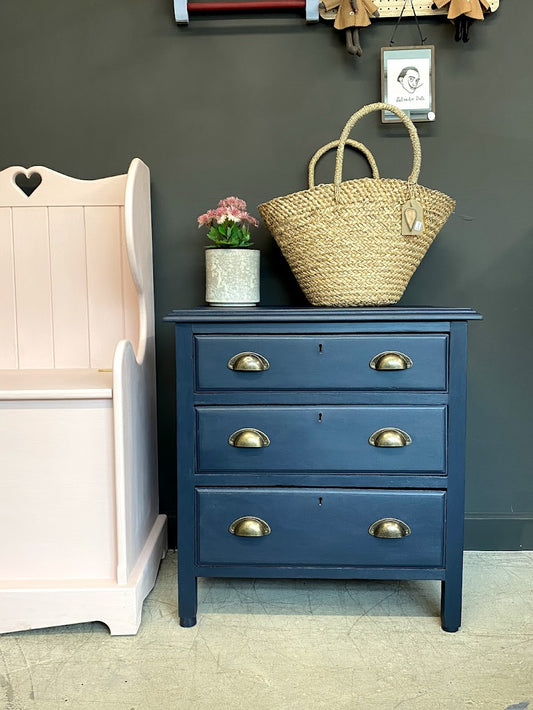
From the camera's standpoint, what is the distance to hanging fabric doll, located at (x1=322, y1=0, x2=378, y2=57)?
1.90 metres

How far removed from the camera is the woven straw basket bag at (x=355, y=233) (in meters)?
1.62

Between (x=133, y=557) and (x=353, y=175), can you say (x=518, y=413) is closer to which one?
(x=353, y=175)

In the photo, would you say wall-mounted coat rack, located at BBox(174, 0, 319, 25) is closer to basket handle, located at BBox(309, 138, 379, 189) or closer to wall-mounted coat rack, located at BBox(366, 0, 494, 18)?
wall-mounted coat rack, located at BBox(366, 0, 494, 18)

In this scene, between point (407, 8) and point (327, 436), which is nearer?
point (327, 436)

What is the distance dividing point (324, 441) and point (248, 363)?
279 millimetres

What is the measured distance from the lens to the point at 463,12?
1865 mm

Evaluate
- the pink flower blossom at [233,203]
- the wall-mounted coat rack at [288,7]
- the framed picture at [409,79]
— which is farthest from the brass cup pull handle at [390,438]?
the wall-mounted coat rack at [288,7]

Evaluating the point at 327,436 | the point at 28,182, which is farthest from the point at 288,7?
the point at 327,436

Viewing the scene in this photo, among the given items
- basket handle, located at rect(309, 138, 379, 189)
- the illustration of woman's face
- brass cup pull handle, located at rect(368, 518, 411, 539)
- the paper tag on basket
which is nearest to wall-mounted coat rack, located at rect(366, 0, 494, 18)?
the illustration of woman's face

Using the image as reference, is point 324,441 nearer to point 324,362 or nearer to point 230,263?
point 324,362

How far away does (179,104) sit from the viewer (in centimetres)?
202

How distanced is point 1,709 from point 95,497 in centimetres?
50

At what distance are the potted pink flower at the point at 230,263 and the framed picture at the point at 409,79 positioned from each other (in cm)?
64

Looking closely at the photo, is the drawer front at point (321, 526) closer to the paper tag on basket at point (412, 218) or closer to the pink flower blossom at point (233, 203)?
the paper tag on basket at point (412, 218)
